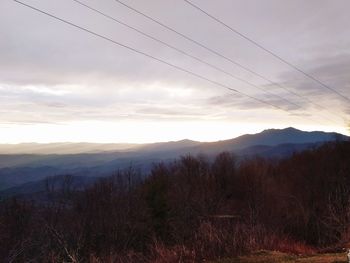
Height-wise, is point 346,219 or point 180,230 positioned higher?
point 346,219

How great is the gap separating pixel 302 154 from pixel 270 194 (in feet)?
99.7

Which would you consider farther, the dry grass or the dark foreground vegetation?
the dark foreground vegetation

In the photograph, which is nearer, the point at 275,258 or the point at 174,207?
the point at 275,258

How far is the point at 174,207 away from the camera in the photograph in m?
58.8

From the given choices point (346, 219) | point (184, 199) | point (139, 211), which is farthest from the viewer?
point (184, 199)

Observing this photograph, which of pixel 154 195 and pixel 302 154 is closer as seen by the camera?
pixel 154 195

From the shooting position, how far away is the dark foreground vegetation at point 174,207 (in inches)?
1802

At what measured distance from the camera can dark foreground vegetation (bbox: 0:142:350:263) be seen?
150 feet

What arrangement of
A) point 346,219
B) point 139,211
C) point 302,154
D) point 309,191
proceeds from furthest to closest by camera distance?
point 302,154
point 309,191
point 139,211
point 346,219

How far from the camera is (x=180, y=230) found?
169 feet

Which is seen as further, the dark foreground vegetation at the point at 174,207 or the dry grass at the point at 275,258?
the dark foreground vegetation at the point at 174,207

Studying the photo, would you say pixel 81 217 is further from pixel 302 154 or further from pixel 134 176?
pixel 302 154

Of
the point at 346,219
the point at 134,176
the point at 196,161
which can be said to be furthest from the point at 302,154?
the point at 346,219

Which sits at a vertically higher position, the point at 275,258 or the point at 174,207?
the point at 275,258
